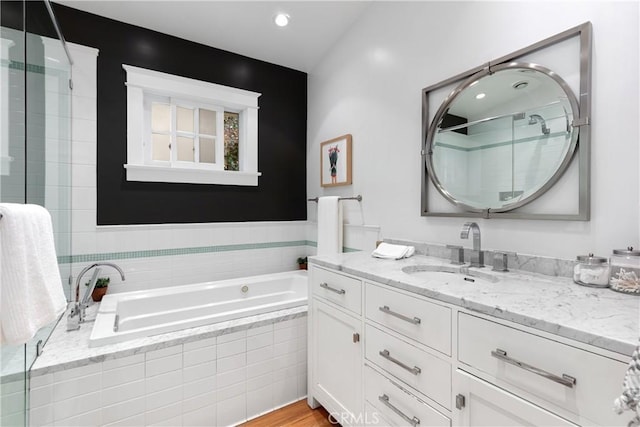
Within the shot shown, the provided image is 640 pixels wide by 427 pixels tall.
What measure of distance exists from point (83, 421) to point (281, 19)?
8.95ft

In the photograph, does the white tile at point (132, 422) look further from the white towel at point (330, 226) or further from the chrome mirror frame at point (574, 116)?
the chrome mirror frame at point (574, 116)

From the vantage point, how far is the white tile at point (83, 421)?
1347mm

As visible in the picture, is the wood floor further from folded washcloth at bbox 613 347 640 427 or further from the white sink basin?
folded washcloth at bbox 613 347 640 427

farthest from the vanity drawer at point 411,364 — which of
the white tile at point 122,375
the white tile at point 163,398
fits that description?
the white tile at point 122,375

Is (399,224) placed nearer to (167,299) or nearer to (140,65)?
(167,299)

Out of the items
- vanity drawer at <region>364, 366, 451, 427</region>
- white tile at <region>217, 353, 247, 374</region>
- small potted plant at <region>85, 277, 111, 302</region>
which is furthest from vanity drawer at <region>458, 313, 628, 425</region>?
small potted plant at <region>85, 277, 111, 302</region>

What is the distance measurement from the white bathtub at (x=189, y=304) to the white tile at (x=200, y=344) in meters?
0.11

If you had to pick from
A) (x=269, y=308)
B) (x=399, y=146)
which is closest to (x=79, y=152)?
(x=269, y=308)

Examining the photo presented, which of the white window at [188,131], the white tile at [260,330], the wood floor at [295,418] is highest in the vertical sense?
the white window at [188,131]

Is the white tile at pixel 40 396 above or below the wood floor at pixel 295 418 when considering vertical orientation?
above

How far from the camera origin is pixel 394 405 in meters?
1.24

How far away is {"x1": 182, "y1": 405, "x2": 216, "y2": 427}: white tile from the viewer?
63.0 inches

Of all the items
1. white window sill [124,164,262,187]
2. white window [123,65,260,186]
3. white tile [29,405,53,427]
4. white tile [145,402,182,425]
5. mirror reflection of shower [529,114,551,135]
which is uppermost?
Answer: white window [123,65,260,186]

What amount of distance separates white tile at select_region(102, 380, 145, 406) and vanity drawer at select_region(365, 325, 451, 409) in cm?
114
